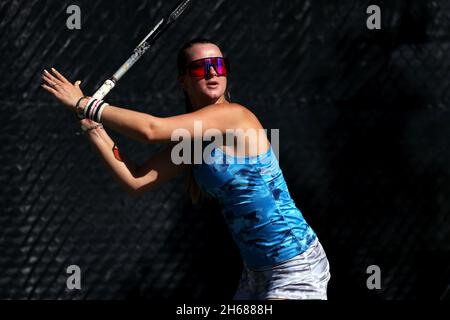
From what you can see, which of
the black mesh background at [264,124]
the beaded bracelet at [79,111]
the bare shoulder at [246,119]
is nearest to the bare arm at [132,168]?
the beaded bracelet at [79,111]

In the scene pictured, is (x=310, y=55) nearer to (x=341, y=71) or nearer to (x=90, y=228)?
(x=341, y=71)

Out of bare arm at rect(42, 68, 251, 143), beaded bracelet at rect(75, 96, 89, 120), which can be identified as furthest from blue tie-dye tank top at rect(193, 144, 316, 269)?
Result: beaded bracelet at rect(75, 96, 89, 120)

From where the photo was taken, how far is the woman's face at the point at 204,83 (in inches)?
161

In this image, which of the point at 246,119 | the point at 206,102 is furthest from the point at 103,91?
the point at 246,119

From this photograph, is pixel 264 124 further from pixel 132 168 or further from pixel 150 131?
pixel 150 131

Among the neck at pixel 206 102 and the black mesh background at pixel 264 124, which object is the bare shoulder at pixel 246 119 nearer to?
the neck at pixel 206 102

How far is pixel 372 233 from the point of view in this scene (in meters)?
6.30

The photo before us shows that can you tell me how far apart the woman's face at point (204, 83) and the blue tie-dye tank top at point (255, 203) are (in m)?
0.25

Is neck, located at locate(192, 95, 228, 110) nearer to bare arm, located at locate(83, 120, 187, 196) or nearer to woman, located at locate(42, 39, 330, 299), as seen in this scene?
woman, located at locate(42, 39, 330, 299)

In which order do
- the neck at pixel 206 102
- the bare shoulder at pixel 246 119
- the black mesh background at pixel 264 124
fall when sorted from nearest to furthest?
the bare shoulder at pixel 246 119 → the neck at pixel 206 102 → the black mesh background at pixel 264 124

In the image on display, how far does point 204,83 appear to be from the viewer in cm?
409

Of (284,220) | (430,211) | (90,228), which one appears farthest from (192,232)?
(284,220)

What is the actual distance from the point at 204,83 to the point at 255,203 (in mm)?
540

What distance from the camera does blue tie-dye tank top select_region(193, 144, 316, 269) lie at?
3938 mm
